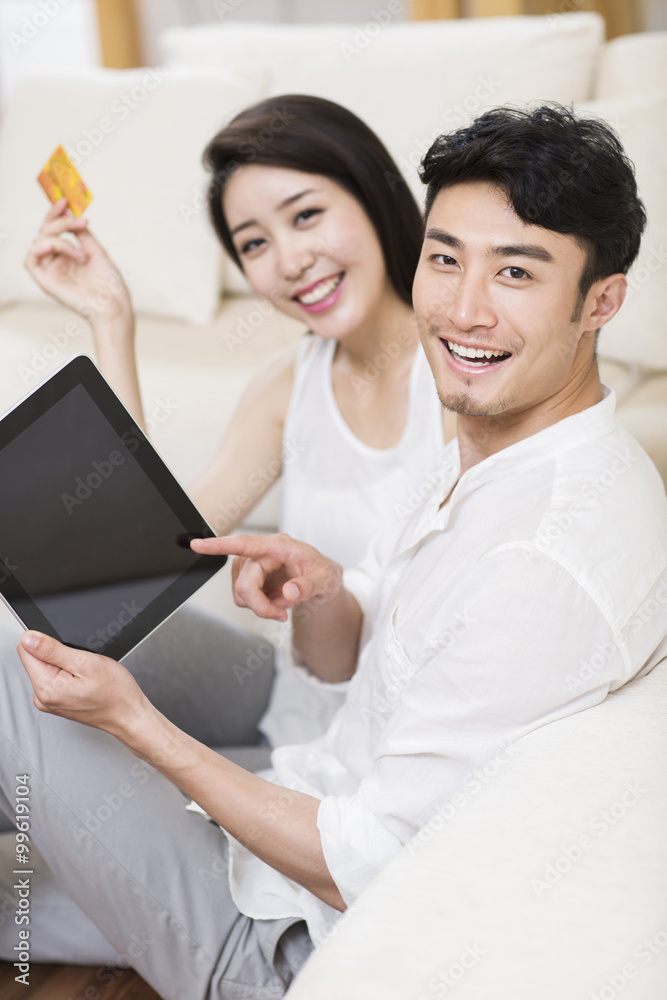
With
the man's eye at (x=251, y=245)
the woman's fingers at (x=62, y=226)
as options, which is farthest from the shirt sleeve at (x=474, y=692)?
the woman's fingers at (x=62, y=226)

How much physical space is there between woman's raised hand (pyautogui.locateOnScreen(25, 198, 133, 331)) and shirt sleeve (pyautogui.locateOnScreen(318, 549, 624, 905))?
0.86 m

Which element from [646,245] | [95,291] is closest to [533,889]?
[95,291]

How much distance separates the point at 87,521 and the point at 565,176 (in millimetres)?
566

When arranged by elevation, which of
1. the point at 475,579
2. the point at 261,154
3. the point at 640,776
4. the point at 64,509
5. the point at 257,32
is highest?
the point at 257,32

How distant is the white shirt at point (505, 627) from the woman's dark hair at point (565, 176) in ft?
0.52

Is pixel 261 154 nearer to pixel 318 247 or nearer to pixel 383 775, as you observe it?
pixel 318 247

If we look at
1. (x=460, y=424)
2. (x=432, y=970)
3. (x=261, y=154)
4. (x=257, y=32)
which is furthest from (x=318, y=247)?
(x=257, y=32)

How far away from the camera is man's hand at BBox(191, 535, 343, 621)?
1009mm

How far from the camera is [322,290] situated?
1458 mm

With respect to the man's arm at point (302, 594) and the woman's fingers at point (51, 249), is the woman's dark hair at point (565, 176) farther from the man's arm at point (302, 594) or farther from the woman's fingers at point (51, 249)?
the woman's fingers at point (51, 249)

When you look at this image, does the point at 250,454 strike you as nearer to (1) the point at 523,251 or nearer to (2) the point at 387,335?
(2) the point at 387,335

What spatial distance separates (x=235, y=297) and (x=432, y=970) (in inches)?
85.7

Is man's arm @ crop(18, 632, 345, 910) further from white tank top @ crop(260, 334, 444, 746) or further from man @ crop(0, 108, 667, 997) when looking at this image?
white tank top @ crop(260, 334, 444, 746)

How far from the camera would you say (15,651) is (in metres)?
1.01
